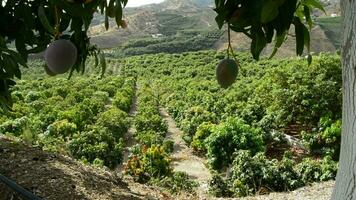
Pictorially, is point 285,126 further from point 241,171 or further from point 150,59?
point 150,59

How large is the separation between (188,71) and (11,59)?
27466 millimetres

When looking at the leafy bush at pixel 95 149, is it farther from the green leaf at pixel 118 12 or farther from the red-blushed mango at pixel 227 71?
the red-blushed mango at pixel 227 71

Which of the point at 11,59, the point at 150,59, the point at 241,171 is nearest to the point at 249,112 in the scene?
the point at 241,171

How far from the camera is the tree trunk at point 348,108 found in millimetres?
1033

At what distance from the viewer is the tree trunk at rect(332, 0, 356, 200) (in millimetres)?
1033

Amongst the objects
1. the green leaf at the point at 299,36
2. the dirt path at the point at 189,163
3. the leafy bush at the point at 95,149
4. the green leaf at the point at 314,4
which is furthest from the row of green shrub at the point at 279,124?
the green leaf at the point at 299,36

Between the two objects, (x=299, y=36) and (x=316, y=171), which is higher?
(x=299, y=36)

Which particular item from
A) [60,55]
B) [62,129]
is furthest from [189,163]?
[60,55]

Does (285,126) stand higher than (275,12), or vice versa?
(275,12)

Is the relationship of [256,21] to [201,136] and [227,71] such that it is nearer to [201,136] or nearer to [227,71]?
[227,71]

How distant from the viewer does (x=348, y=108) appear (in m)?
1.06

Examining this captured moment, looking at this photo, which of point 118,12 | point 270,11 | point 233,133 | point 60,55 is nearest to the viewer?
point 270,11

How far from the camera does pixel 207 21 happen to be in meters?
92.2

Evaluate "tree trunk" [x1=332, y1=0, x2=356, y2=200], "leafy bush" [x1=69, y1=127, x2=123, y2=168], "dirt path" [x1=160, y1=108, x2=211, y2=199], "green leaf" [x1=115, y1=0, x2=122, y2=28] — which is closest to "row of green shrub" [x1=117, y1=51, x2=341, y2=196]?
"dirt path" [x1=160, y1=108, x2=211, y2=199]
